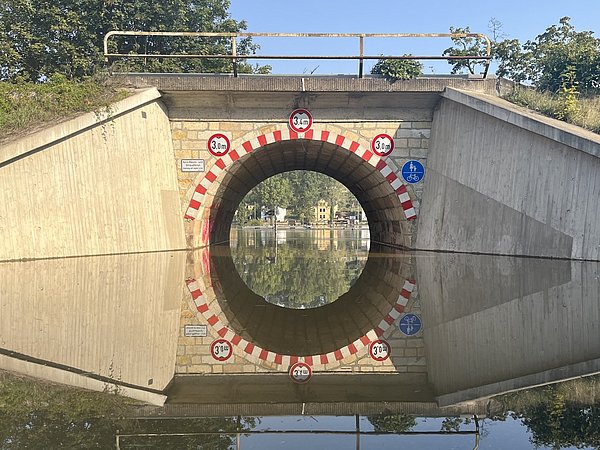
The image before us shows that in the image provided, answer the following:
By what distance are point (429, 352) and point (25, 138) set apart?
33.5 feet

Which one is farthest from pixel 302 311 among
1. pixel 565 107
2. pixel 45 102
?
pixel 565 107

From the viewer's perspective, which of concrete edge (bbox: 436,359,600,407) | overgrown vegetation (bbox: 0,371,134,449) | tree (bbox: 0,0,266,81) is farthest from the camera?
tree (bbox: 0,0,266,81)

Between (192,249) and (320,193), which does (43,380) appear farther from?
(320,193)

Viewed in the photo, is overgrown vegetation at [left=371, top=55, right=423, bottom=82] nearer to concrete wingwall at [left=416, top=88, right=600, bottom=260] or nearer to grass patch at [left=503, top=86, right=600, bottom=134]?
concrete wingwall at [left=416, top=88, right=600, bottom=260]

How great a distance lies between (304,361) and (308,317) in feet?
6.87

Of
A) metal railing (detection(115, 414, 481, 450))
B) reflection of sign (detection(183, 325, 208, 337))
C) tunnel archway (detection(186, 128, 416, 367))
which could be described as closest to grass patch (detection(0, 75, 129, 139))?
tunnel archway (detection(186, 128, 416, 367))

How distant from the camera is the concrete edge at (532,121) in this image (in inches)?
452

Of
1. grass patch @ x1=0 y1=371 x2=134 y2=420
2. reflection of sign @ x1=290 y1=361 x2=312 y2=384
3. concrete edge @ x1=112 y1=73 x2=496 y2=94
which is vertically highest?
concrete edge @ x1=112 y1=73 x2=496 y2=94

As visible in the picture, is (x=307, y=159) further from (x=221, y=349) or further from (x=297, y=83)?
(x=221, y=349)

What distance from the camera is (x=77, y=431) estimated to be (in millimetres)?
2979

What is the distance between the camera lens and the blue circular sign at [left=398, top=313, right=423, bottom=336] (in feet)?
19.1

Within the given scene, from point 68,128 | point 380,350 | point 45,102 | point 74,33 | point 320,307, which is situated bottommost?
point 320,307

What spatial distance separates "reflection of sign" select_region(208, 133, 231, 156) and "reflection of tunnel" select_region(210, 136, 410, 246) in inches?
22.9

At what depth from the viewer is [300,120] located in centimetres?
1700
